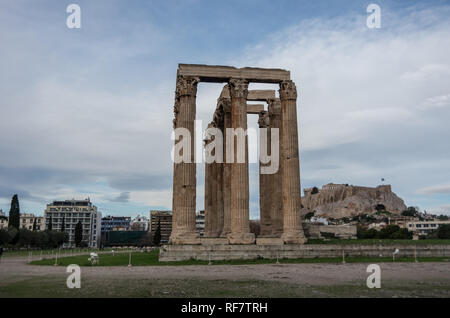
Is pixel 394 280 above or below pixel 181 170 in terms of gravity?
below

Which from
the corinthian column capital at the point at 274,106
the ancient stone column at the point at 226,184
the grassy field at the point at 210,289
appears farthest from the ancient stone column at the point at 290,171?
the grassy field at the point at 210,289

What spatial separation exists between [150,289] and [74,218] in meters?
167

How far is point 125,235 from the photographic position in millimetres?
137750

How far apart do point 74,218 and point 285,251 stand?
15353 cm

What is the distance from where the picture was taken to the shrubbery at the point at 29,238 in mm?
71581

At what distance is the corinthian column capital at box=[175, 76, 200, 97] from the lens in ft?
114

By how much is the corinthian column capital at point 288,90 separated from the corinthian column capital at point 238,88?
352 cm

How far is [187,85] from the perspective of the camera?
35.0 metres

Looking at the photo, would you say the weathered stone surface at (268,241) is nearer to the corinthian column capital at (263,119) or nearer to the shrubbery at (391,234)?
the corinthian column capital at (263,119)

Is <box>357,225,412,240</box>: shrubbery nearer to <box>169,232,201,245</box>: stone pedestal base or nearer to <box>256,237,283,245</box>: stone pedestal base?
<box>256,237,283,245</box>: stone pedestal base

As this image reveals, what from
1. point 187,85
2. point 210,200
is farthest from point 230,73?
point 210,200

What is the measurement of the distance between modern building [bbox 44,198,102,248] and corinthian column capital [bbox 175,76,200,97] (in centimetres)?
14111
